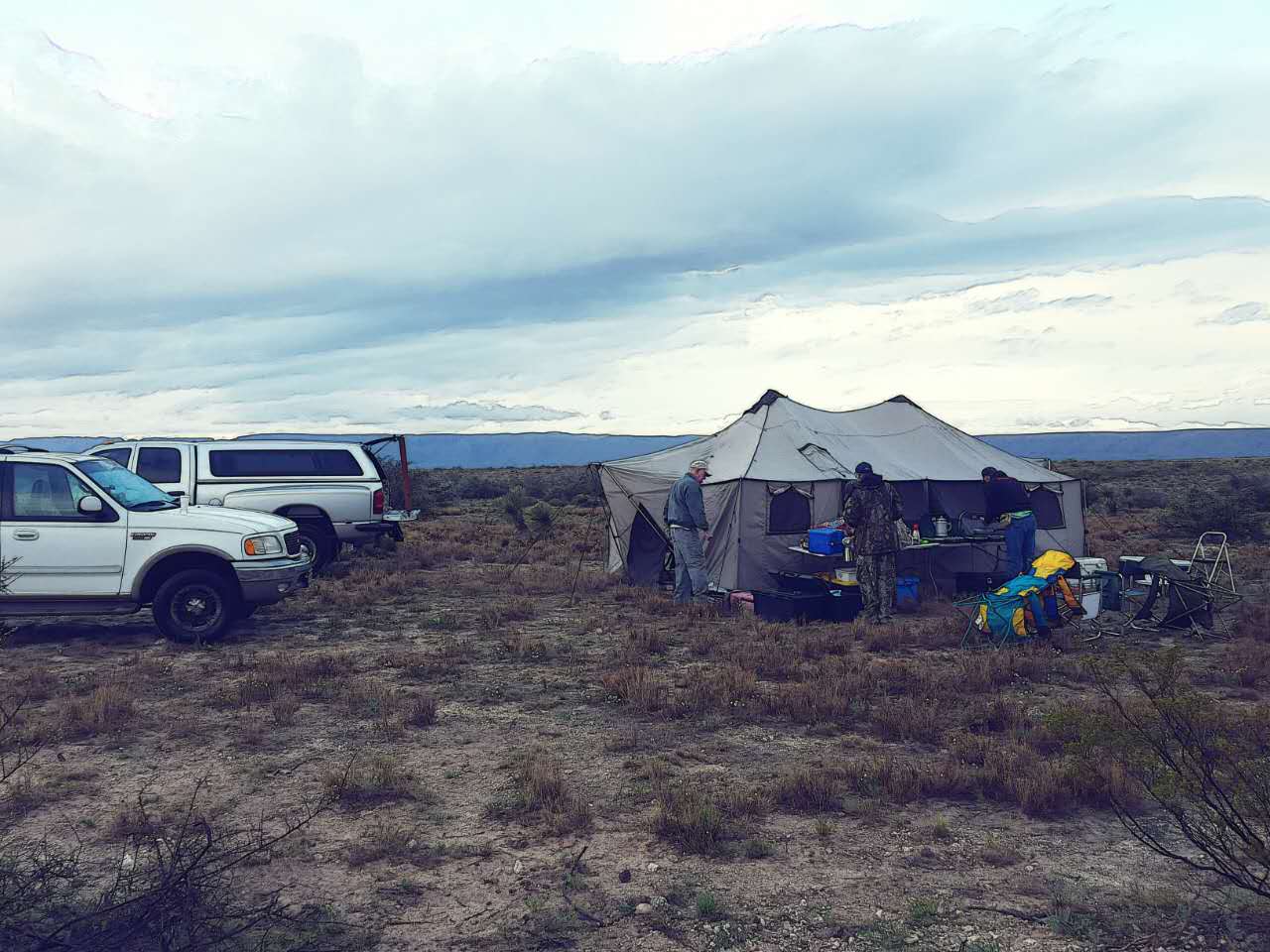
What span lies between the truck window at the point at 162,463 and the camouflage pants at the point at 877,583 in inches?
423

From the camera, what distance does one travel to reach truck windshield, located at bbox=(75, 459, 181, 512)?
10.2m

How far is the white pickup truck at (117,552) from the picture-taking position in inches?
390

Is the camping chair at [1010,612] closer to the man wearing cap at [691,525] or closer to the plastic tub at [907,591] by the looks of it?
the plastic tub at [907,591]

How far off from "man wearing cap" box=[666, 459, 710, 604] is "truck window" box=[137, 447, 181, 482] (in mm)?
8063

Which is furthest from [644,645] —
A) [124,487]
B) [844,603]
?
[124,487]

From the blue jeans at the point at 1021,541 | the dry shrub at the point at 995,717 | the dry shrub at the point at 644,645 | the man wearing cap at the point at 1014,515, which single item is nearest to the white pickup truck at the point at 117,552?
the dry shrub at the point at 644,645

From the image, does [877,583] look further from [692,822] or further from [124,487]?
[124,487]

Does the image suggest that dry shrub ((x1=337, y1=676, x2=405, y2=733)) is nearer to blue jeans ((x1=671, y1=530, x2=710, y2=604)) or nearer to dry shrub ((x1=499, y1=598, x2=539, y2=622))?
dry shrub ((x1=499, y1=598, x2=539, y2=622))

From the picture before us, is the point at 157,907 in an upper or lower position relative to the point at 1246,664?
upper

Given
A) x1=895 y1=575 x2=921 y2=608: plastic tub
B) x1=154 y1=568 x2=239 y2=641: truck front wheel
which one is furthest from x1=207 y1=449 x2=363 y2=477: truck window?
x1=895 y1=575 x2=921 y2=608: plastic tub

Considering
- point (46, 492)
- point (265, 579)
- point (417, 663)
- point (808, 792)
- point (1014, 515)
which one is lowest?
point (808, 792)

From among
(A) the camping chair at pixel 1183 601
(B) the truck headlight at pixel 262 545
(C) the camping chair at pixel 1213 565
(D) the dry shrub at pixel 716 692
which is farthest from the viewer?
(C) the camping chair at pixel 1213 565

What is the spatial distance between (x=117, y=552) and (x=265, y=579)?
1.52 meters

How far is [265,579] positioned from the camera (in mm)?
10414
